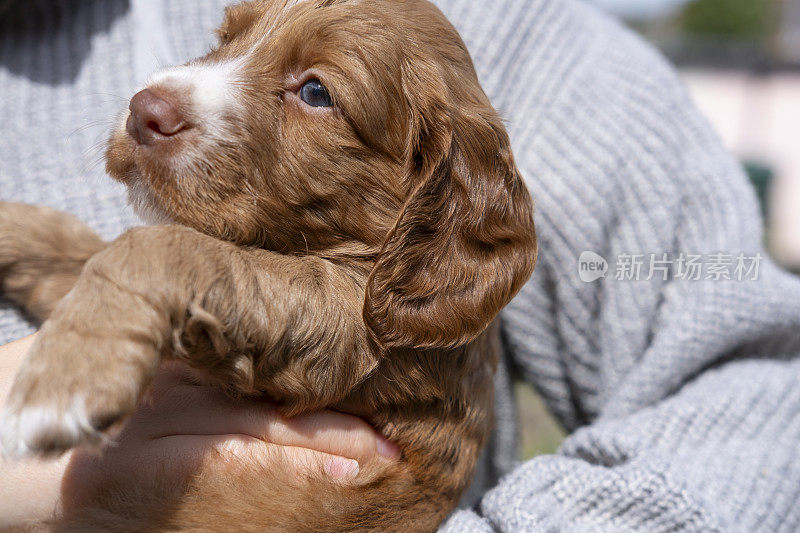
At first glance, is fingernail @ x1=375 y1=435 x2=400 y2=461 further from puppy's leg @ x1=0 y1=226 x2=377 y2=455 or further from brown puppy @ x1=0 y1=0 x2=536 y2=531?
puppy's leg @ x1=0 y1=226 x2=377 y2=455

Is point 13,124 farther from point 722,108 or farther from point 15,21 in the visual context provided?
point 722,108

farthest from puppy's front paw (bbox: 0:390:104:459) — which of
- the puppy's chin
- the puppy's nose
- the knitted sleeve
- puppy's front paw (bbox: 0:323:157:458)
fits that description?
the knitted sleeve

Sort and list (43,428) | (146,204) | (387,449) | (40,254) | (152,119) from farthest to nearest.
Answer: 1. (40,254)
2. (387,449)
3. (146,204)
4. (152,119)
5. (43,428)

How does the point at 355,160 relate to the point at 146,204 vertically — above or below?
above

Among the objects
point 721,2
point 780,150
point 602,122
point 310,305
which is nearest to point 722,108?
point 780,150

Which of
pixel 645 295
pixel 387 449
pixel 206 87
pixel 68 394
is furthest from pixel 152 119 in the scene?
pixel 645 295

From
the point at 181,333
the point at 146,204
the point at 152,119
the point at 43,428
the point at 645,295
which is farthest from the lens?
the point at 645,295

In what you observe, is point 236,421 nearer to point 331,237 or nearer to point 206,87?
point 331,237
